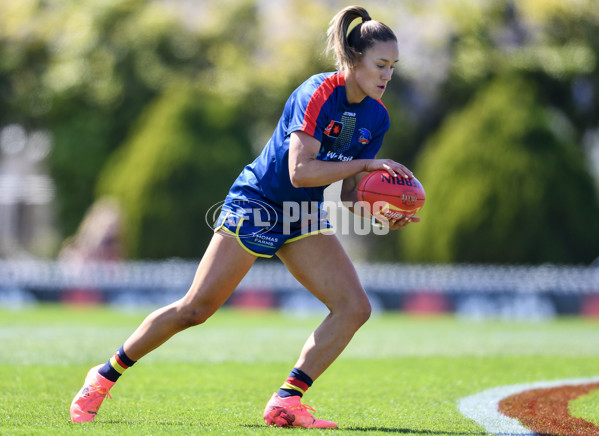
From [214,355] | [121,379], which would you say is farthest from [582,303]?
[121,379]

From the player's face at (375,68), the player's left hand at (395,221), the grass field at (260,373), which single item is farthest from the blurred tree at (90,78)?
the player's face at (375,68)

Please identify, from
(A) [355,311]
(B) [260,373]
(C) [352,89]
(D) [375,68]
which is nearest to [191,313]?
(A) [355,311]

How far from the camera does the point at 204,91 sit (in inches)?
896

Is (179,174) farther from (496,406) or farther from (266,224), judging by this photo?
(266,224)

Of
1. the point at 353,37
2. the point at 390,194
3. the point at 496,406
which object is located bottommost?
the point at 496,406

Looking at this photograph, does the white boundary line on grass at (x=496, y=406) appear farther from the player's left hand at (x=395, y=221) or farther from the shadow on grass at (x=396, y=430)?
the player's left hand at (x=395, y=221)

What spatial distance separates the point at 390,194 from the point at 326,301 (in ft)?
2.33

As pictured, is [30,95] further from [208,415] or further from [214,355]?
[208,415]

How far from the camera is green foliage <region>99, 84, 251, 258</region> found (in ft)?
68.6

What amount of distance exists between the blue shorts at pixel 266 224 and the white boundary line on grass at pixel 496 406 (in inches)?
57.8

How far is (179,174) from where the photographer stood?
21203 mm

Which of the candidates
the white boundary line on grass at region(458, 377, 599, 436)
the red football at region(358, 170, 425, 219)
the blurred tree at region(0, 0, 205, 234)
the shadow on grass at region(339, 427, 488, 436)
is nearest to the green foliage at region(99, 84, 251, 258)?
the blurred tree at region(0, 0, 205, 234)

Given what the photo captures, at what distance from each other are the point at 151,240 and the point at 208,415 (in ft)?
52.2

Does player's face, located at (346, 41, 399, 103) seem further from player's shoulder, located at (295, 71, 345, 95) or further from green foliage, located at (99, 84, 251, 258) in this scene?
green foliage, located at (99, 84, 251, 258)
